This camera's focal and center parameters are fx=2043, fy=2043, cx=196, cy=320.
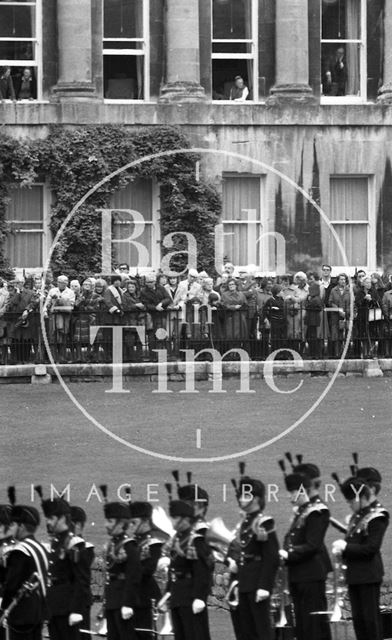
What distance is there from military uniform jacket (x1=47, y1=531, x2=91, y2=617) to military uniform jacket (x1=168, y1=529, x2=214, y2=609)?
31.5 inches

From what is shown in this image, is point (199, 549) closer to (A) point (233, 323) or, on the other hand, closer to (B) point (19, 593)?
(B) point (19, 593)

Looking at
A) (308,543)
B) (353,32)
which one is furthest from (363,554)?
(353,32)

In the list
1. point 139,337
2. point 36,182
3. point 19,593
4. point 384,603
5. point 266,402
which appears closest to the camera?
point 19,593

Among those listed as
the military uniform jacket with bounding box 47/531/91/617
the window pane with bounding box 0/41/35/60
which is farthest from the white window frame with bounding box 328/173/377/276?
the military uniform jacket with bounding box 47/531/91/617

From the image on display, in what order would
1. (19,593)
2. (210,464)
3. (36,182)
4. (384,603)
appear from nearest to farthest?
(19,593) < (384,603) < (210,464) < (36,182)

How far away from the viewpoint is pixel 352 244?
159ft

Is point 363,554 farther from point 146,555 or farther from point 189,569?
point 146,555

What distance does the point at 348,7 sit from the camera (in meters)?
48.9

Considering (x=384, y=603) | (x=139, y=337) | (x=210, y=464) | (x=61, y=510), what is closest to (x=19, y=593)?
(x=61, y=510)

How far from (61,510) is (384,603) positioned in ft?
12.7

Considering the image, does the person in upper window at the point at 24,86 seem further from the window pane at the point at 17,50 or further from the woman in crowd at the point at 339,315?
the woman in crowd at the point at 339,315

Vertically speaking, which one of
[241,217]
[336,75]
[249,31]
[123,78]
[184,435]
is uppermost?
[249,31]

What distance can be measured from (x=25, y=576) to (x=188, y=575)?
1.62 m

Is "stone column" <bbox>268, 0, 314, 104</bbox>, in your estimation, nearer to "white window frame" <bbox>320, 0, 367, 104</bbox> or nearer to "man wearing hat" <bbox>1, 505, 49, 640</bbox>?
"white window frame" <bbox>320, 0, 367, 104</bbox>
